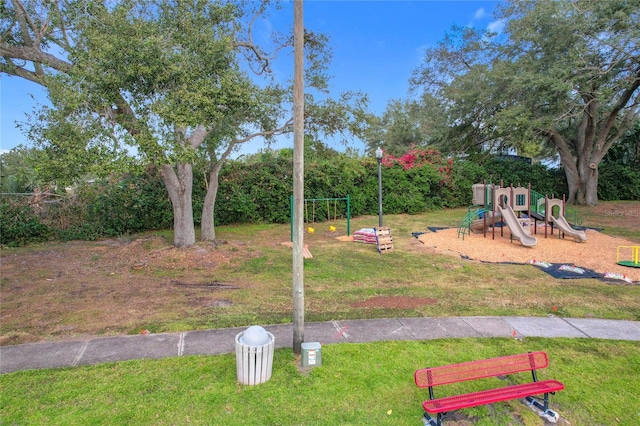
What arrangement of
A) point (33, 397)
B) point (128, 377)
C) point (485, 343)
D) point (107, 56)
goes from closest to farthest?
point (33, 397)
point (128, 377)
point (485, 343)
point (107, 56)

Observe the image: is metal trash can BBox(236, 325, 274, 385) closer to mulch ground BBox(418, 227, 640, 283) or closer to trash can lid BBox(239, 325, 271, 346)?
trash can lid BBox(239, 325, 271, 346)

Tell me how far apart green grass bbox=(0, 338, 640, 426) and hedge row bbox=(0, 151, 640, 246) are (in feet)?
34.9

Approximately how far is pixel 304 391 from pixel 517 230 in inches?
393

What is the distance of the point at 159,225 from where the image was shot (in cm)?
1467

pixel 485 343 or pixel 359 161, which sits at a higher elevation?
pixel 359 161

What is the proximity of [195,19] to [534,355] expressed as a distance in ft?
30.3

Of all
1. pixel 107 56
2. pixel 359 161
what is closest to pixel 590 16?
pixel 359 161

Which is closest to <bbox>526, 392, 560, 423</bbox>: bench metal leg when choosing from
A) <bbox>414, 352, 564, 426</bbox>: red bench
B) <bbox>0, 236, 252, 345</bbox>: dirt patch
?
<bbox>414, 352, 564, 426</bbox>: red bench

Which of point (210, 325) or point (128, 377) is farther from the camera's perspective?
point (210, 325)

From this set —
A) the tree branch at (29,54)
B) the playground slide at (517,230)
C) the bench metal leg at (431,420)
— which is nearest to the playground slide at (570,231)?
the playground slide at (517,230)

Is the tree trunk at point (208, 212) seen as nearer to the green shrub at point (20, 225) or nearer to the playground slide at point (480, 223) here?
the green shrub at point (20, 225)

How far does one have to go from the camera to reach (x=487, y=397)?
3.31 meters

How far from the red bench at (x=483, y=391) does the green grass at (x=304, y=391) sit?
18 cm

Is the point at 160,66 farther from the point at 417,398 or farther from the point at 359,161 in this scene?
the point at 359,161
